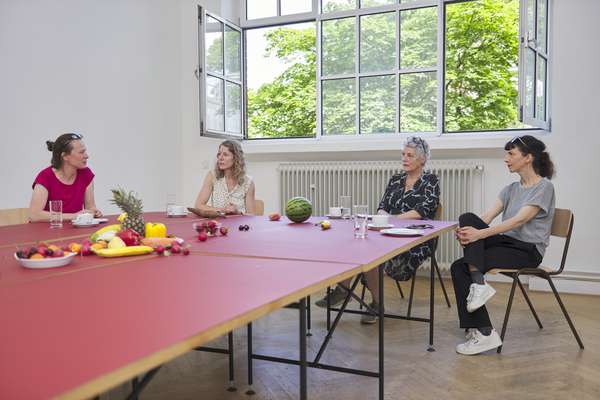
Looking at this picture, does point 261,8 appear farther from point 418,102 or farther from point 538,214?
point 538,214

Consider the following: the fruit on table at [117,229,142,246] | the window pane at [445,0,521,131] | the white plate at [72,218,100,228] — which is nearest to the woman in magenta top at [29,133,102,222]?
the white plate at [72,218,100,228]

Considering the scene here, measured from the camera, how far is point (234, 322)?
934mm

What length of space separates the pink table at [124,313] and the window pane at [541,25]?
3.46 meters

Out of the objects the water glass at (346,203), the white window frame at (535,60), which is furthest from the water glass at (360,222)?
the white window frame at (535,60)

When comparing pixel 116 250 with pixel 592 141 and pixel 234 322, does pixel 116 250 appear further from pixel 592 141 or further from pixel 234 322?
pixel 592 141

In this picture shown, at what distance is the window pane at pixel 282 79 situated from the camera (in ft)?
19.4

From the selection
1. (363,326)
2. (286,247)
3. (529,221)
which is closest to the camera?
(286,247)

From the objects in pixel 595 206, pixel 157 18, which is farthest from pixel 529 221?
pixel 157 18

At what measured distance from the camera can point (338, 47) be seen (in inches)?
209

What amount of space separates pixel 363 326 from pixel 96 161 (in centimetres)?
266

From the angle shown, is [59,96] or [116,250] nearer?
[116,250]

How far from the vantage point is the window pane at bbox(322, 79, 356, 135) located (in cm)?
526

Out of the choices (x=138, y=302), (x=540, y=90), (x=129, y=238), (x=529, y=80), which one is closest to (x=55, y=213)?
(x=129, y=238)

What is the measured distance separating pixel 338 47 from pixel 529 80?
2.03 metres
